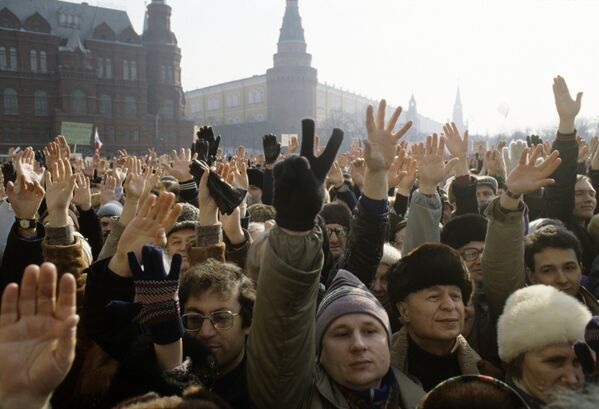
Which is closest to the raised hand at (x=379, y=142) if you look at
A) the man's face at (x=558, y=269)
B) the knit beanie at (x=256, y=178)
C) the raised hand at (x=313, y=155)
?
the raised hand at (x=313, y=155)

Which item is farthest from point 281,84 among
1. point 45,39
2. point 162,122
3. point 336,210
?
point 336,210

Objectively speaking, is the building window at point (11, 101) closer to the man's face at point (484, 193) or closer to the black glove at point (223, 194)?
the man's face at point (484, 193)

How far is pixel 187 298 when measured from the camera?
2.59 meters

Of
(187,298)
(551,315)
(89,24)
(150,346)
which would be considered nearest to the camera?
(150,346)

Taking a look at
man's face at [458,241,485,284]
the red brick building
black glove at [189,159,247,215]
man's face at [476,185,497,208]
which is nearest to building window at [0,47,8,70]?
the red brick building

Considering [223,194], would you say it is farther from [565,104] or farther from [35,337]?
[565,104]

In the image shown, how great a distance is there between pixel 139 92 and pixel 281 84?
1382 inches

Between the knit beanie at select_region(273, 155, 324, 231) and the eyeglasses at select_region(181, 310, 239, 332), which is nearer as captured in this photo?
the knit beanie at select_region(273, 155, 324, 231)

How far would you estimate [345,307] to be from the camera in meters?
2.31

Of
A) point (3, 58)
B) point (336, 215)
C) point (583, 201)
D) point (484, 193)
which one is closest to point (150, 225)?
point (336, 215)

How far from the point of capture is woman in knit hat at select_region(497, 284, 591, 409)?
236 cm

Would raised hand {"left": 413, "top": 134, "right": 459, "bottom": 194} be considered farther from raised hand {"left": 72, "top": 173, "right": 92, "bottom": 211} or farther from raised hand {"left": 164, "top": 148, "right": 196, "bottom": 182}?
raised hand {"left": 72, "top": 173, "right": 92, "bottom": 211}

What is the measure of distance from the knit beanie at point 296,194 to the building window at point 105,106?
52.9m

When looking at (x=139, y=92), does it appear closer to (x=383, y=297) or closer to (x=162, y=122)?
(x=162, y=122)
